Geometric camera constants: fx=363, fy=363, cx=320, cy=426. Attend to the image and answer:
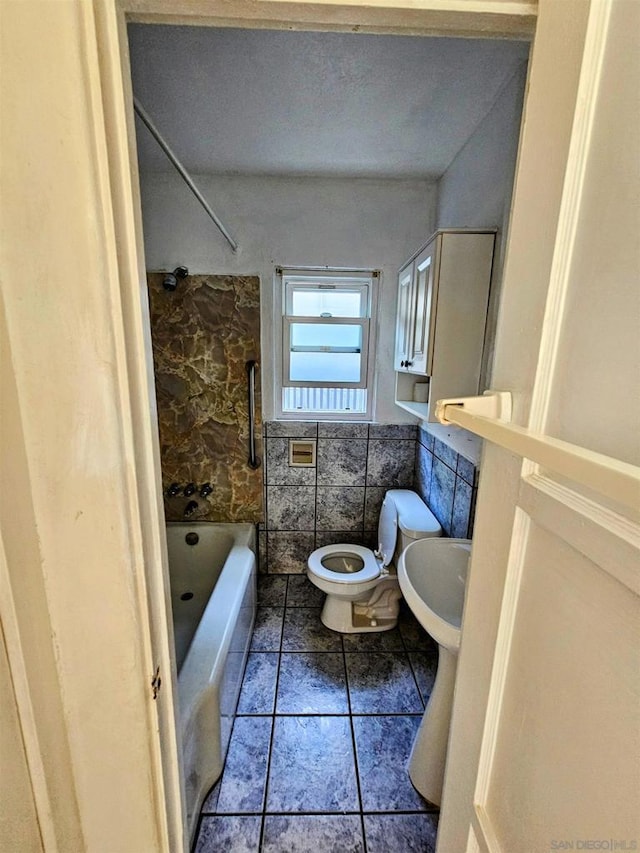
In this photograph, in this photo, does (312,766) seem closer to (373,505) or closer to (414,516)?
(414,516)

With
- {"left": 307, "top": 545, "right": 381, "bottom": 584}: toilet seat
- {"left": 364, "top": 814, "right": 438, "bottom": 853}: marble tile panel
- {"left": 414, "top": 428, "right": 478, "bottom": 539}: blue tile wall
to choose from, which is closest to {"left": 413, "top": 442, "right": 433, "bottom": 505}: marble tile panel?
{"left": 414, "top": 428, "right": 478, "bottom": 539}: blue tile wall

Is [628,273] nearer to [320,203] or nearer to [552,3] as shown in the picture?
[552,3]

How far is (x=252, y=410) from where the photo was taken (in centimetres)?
230

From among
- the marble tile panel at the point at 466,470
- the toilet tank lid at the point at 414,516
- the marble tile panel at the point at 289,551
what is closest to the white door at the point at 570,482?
the marble tile panel at the point at 466,470

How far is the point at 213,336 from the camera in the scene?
2.27m

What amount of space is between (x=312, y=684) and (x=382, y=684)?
342mm

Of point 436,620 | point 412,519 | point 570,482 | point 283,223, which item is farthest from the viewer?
point 283,223

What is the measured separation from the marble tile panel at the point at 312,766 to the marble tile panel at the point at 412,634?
59 cm

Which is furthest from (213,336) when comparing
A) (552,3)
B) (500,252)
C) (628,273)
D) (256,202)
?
(628,273)

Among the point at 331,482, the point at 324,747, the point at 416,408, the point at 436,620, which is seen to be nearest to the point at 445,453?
the point at 416,408

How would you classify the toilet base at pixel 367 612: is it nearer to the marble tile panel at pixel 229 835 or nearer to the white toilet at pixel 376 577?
the white toilet at pixel 376 577

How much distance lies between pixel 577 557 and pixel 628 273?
30cm

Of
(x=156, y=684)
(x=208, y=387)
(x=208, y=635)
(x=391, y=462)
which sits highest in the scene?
(x=208, y=387)

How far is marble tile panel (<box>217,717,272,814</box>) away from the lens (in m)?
1.31
